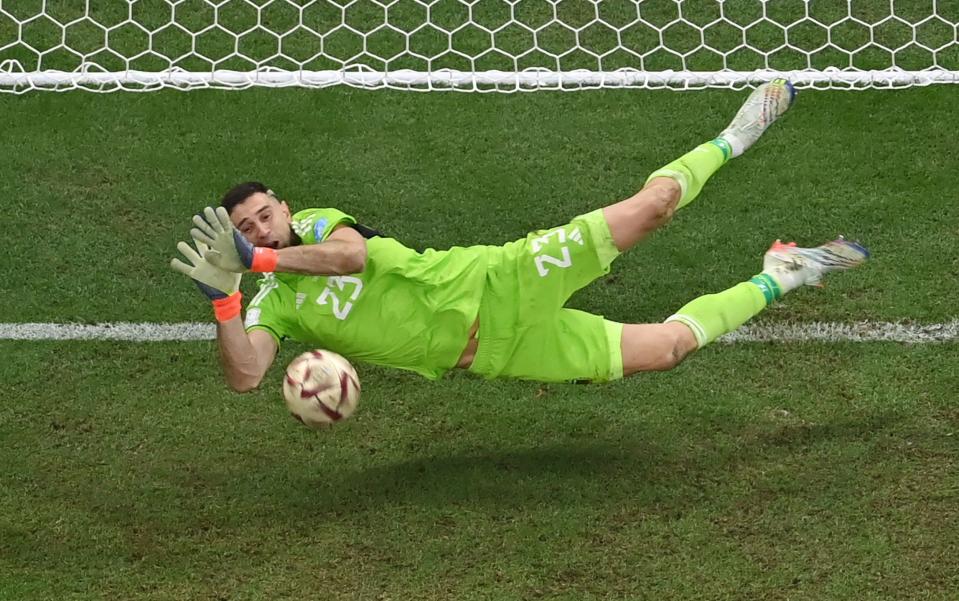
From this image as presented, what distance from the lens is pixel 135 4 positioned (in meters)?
7.48

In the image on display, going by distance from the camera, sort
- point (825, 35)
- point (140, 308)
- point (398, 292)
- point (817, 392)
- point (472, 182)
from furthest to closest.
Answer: point (825, 35)
point (472, 182)
point (140, 308)
point (817, 392)
point (398, 292)

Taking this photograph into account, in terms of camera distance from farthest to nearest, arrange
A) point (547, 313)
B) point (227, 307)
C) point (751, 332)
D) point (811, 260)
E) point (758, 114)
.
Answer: point (751, 332) < point (758, 114) < point (811, 260) < point (547, 313) < point (227, 307)

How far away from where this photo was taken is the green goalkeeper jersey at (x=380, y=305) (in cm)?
481

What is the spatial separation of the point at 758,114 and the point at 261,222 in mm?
2426

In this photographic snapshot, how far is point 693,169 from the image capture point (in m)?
5.18

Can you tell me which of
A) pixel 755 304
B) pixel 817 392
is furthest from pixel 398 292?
pixel 817 392

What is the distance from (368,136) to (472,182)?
73 cm

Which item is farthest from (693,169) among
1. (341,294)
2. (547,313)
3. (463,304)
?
(341,294)

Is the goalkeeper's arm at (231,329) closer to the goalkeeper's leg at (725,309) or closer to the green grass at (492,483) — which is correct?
the green grass at (492,483)

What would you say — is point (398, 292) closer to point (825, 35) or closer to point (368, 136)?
point (368, 136)

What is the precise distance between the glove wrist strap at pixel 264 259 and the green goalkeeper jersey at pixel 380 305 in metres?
0.36

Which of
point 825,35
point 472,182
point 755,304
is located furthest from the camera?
point 825,35

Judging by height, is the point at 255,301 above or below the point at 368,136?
below

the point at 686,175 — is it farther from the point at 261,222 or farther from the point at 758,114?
the point at 261,222
